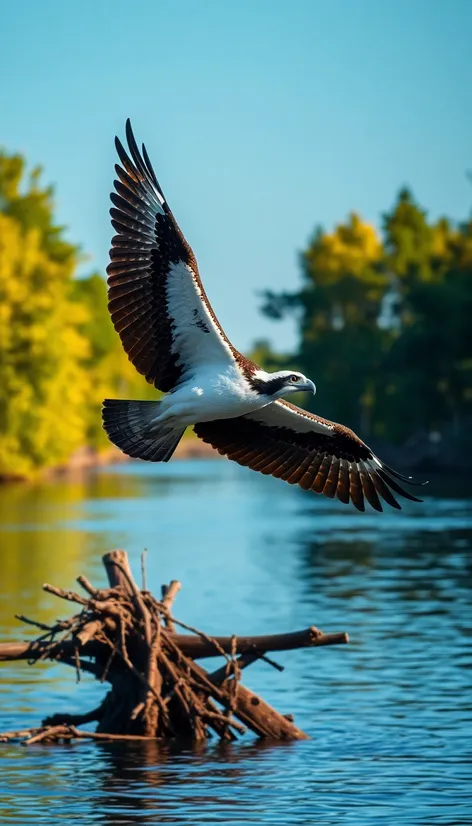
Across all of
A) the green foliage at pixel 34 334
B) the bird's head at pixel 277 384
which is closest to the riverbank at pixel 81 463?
the green foliage at pixel 34 334

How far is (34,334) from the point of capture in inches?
2581

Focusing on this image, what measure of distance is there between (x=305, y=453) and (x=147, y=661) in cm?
231

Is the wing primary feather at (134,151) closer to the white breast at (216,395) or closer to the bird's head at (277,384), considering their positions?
the white breast at (216,395)

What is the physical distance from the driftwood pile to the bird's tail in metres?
1.69

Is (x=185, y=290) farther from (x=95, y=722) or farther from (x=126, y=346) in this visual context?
(x=95, y=722)

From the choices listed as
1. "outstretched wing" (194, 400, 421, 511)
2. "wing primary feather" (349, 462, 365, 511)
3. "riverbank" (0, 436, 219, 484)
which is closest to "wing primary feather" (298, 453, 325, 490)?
"outstretched wing" (194, 400, 421, 511)

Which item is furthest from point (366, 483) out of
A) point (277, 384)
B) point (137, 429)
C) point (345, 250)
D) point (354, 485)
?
point (345, 250)

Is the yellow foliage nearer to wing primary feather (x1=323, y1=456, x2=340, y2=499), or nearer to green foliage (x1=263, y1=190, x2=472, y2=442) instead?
green foliage (x1=263, y1=190, x2=472, y2=442)

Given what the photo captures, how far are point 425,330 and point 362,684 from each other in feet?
175

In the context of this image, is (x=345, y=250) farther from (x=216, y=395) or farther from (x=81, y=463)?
(x=216, y=395)

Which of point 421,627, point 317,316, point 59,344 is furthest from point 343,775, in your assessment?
point 317,316

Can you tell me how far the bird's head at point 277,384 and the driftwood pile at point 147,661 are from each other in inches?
97.3

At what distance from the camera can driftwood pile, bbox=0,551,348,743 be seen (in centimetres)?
1450

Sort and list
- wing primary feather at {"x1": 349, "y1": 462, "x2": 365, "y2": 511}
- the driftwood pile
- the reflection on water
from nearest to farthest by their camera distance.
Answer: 1. the reflection on water
2. the driftwood pile
3. wing primary feather at {"x1": 349, "y1": 462, "x2": 365, "y2": 511}
